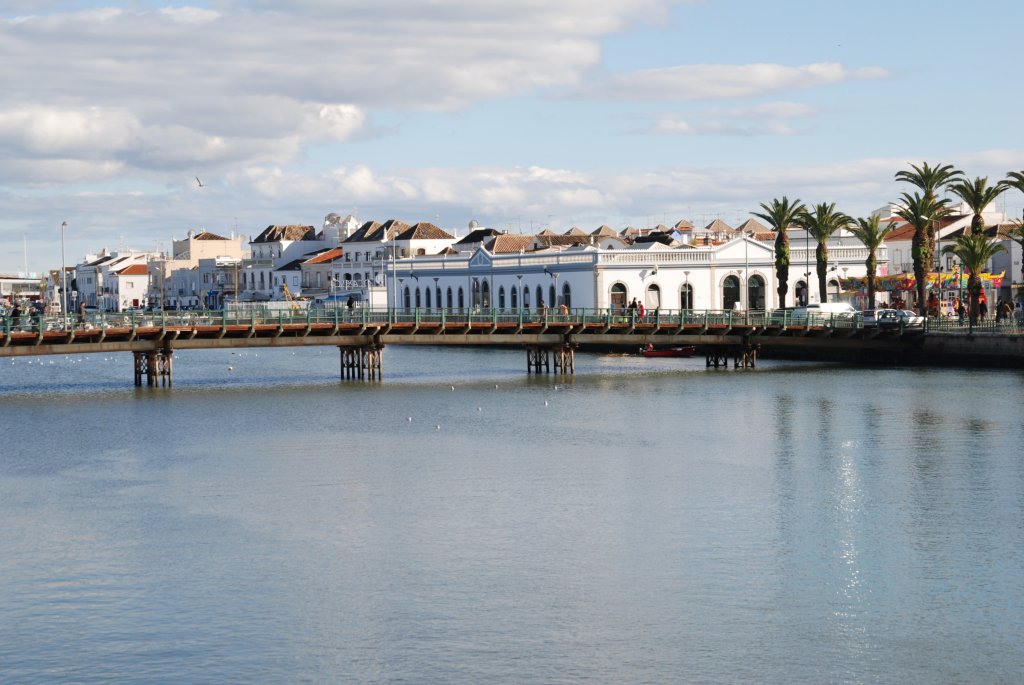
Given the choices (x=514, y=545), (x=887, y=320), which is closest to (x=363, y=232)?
(x=887, y=320)

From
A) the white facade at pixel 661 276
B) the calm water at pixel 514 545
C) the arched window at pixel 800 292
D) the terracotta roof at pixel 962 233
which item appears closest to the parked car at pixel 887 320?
the white facade at pixel 661 276

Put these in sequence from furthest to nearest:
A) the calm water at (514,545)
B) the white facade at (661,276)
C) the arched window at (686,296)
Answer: the arched window at (686,296)
the white facade at (661,276)
the calm water at (514,545)

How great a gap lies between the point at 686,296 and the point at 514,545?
80.3m

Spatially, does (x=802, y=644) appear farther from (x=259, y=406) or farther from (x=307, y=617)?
(x=259, y=406)

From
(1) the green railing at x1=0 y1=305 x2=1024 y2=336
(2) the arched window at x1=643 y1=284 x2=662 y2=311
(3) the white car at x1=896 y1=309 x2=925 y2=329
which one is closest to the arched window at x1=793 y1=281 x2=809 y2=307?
(2) the arched window at x1=643 y1=284 x2=662 y2=311

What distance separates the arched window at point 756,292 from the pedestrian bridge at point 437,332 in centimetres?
1517

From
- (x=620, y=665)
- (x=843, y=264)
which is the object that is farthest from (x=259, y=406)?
(x=843, y=264)

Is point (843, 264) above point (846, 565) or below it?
above

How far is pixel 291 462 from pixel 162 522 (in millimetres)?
10453

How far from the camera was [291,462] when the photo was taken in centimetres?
4634

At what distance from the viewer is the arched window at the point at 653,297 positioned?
11088cm

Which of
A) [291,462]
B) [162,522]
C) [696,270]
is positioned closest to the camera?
[162,522]

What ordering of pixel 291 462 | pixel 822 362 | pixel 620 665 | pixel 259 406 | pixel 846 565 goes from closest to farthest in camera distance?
pixel 620 665 < pixel 846 565 < pixel 291 462 < pixel 259 406 < pixel 822 362

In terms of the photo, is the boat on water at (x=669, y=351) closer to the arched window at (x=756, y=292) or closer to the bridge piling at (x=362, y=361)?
the arched window at (x=756, y=292)
